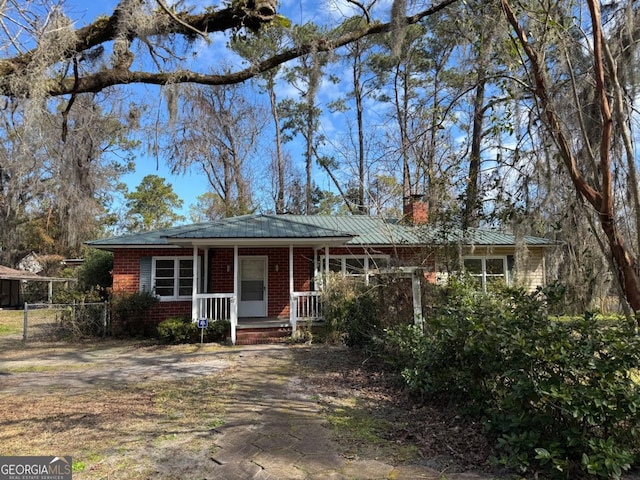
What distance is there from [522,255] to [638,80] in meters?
3.60

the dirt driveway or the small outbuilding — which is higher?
the small outbuilding

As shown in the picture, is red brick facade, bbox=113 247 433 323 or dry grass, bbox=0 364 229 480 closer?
dry grass, bbox=0 364 229 480

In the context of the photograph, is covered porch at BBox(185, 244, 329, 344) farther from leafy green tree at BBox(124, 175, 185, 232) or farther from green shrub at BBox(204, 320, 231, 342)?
leafy green tree at BBox(124, 175, 185, 232)

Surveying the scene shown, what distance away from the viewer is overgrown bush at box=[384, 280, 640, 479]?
10.1ft

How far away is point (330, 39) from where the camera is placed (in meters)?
6.14

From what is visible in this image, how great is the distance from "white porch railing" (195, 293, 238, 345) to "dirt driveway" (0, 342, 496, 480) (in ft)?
8.20

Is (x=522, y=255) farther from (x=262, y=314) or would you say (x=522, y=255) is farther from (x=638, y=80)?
(x=262, y=314)

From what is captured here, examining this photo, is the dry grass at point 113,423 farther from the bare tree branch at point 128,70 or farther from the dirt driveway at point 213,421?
the bare tree branch at point 128,70

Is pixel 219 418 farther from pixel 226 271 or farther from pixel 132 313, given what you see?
pixel 226 271

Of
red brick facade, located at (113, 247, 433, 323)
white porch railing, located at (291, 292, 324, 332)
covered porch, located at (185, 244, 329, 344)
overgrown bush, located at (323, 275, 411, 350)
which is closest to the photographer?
overgrown bush, located at (323, 275, 411, 350)

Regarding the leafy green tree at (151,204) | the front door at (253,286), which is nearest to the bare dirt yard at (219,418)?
the front door at (253,286)

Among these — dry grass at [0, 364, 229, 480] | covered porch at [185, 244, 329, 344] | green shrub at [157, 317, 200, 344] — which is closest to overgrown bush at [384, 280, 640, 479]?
dry grass at [0, 364, 229, 480]

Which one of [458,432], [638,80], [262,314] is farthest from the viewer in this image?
[262,314]

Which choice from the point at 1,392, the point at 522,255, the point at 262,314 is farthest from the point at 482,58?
the point at 262,314
